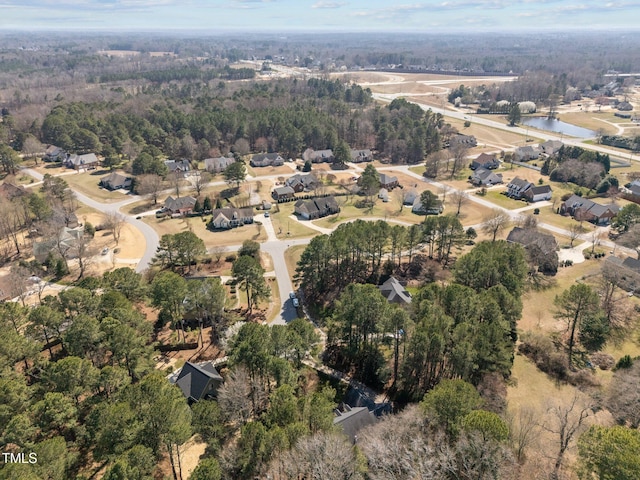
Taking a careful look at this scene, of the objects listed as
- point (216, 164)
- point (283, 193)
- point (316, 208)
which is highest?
point (216, 164)

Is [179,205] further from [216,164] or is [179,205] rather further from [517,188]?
[517,188]

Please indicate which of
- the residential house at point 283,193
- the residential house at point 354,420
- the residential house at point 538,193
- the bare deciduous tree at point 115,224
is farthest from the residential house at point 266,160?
the residential house at point 354,420

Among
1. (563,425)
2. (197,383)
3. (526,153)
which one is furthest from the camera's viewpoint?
(526,153)

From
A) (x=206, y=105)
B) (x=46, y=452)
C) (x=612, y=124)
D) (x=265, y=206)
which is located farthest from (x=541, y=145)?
(x=46, y=452)

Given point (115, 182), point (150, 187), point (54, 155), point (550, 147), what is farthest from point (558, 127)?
point (54, 155)

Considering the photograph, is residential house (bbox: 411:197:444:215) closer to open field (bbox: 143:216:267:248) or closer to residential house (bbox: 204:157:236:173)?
open field (bbox: 143:216:267:248)

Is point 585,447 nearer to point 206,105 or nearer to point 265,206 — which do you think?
point 265,206
